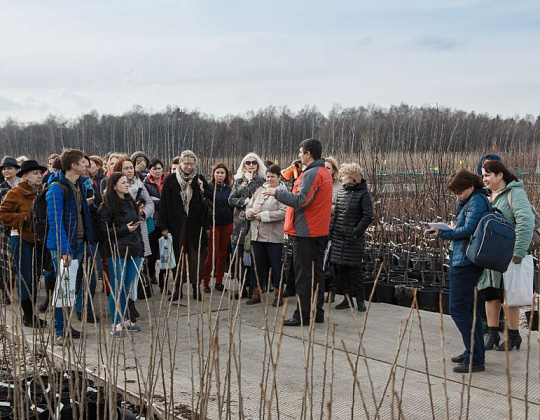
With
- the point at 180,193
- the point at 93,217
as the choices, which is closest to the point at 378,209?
the point at 180,193

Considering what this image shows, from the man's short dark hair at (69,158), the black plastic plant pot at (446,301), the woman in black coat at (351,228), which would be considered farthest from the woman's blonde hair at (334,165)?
the man's short dark hair at (69,158)

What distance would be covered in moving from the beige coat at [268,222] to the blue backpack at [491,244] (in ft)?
7.76

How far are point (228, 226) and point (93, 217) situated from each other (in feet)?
6.51

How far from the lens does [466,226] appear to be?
13.1 ft

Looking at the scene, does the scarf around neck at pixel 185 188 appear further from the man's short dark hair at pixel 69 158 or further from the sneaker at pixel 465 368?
the sneaker at pixel 465 368

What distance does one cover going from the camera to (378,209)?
7.92m

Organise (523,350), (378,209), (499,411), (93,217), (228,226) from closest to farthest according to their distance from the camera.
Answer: (499,411)
(523,350)
(93,217)
(228,226)
(378,209)

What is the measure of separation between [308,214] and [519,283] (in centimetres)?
176

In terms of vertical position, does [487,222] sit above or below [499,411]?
above

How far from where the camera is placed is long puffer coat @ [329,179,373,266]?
565cm

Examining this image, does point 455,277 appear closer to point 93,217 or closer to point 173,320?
point 173,320

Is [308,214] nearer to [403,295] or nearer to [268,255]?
[268,255]

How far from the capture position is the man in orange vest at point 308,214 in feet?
16.6

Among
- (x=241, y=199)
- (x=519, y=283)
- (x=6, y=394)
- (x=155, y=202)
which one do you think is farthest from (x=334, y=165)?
(x=6, y=394)
